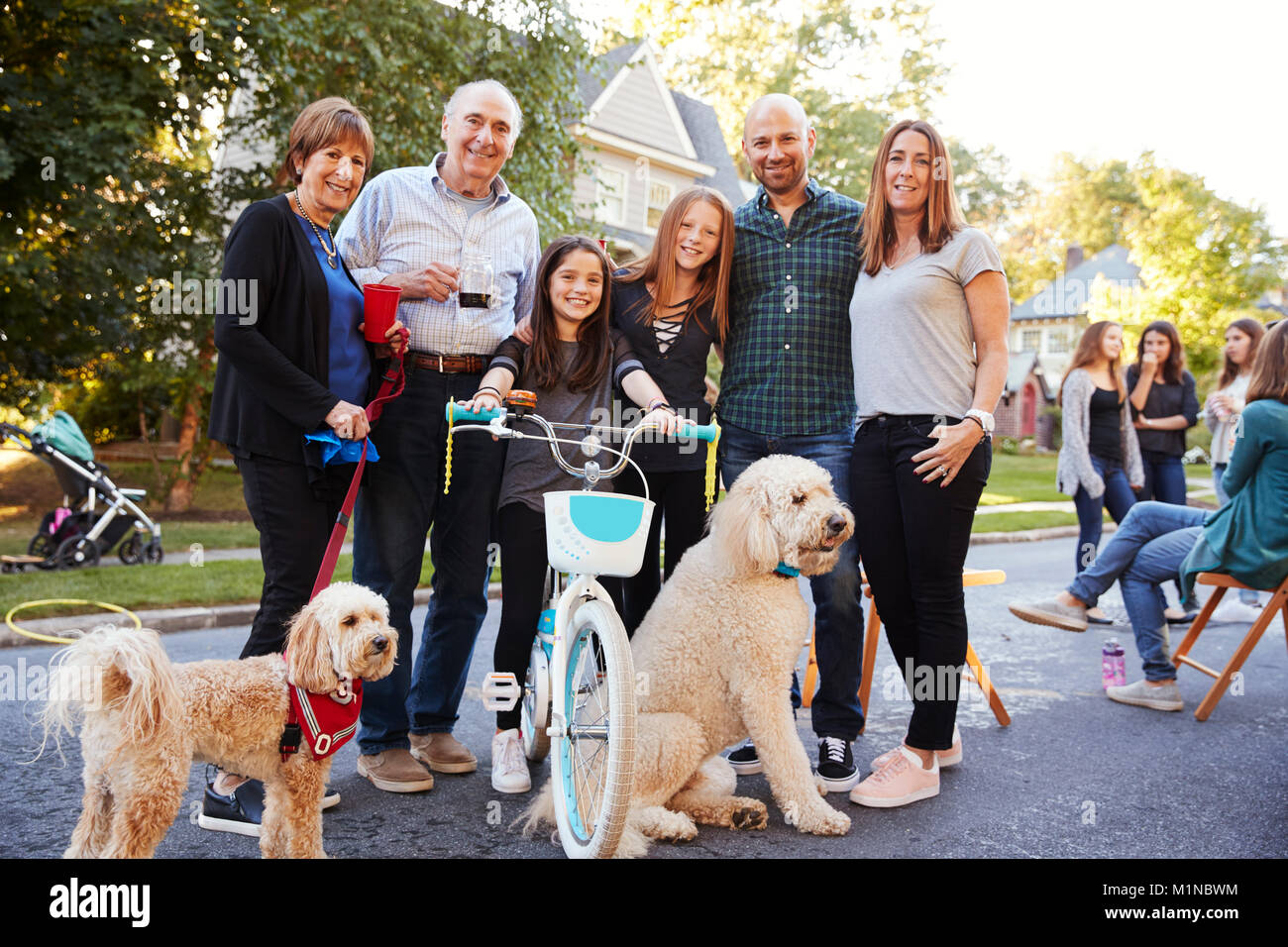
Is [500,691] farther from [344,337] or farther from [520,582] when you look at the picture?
[344,337]

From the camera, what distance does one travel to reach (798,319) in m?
3.87

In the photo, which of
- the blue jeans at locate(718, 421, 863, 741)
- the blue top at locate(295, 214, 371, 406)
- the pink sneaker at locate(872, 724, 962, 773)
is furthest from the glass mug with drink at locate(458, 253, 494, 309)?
the pink sneaker at locate(872, 724, 962, 773)

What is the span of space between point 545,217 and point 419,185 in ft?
27.2

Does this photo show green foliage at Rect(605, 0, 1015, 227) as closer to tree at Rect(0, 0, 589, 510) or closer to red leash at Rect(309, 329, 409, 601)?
tree at Rect(0, 0, 589, 510)

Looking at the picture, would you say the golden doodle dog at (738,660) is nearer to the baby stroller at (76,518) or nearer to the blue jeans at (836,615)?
the blue jeans at (836,615)

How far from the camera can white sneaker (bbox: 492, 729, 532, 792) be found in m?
3.64

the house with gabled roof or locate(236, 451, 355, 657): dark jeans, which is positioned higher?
the house with gabled roof

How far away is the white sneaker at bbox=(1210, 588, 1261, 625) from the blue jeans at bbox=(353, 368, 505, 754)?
6.41m

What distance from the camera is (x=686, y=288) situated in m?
3.98

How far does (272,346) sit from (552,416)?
1.11 metres

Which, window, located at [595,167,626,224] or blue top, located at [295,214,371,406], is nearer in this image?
blue top, located at [295,214,371,406]

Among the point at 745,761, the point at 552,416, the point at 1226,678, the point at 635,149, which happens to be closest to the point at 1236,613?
the point at 1226,678
